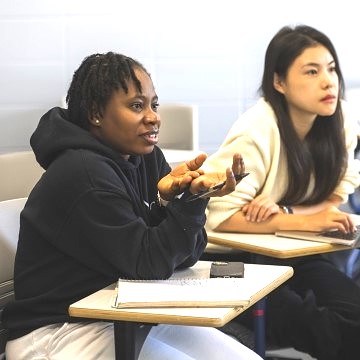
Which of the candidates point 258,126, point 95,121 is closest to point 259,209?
point 258,126

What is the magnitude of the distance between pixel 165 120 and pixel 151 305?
7.18 ft

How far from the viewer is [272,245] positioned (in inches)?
82.3

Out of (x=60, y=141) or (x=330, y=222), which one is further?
(x=330, y=222)

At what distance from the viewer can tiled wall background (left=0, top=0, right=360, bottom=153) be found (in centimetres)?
401

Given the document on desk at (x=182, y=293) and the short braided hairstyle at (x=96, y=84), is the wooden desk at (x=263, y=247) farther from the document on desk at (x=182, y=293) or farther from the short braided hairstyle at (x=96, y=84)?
the short braided hairstyle at (x=96, y=84)

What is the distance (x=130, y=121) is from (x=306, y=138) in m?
1.01

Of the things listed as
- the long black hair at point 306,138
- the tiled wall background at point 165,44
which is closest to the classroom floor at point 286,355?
the long black hair at point 306,138

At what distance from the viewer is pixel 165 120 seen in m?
3.55

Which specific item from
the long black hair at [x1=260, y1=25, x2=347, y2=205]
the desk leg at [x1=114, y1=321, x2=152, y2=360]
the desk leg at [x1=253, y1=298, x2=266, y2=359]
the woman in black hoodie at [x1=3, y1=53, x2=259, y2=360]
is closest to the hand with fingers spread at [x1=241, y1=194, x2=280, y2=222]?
the long black hair at [x1=260, y1=25, x2=347, y2=205]

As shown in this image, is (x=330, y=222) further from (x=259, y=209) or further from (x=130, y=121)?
(x=130, y=121)

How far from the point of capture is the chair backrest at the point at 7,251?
1.79 m

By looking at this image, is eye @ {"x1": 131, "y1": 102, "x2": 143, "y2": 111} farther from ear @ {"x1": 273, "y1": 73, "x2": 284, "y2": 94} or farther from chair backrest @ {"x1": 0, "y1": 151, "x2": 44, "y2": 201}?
ear @ {"x1": 273, "y1": 73, "x2": 284, "y2": 94}

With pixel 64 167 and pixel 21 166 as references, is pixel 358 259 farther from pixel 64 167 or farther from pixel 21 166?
pixel 64 167

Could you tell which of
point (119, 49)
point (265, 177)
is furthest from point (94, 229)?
point (119, 49)
